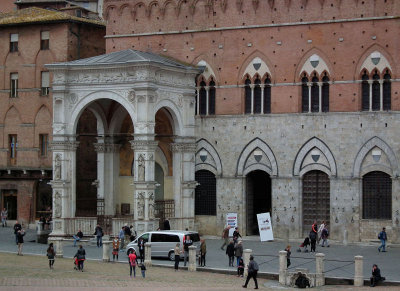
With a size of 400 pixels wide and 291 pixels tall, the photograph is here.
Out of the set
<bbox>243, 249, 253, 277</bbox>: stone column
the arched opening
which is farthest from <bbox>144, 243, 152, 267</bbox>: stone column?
the arched opening

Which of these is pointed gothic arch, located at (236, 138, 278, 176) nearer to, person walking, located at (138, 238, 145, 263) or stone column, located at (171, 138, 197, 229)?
stone column, located at (171, 138, 197, 229)

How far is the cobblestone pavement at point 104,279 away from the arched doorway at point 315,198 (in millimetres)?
10445

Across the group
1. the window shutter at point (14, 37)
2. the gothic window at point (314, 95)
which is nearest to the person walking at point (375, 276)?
the gothic window at point (314, 95)

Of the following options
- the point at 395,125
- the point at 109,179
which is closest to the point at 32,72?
the point at 109,179

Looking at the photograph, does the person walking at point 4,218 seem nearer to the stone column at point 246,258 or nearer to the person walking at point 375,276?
the stone column at point 246,258

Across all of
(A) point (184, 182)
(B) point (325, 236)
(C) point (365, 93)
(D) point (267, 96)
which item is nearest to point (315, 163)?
(B) point (325, 236)

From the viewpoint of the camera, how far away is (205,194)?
47469 millimetres

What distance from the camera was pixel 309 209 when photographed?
147 ft

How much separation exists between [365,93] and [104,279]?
17.2m

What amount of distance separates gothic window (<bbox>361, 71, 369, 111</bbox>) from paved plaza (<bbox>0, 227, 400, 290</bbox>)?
21.9 feet

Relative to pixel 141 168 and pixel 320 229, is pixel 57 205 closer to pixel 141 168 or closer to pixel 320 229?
pixel 141 168

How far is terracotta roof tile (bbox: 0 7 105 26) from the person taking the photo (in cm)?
5244

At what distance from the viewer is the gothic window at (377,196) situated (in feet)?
141

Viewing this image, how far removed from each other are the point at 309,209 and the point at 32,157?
1765 centimetres
